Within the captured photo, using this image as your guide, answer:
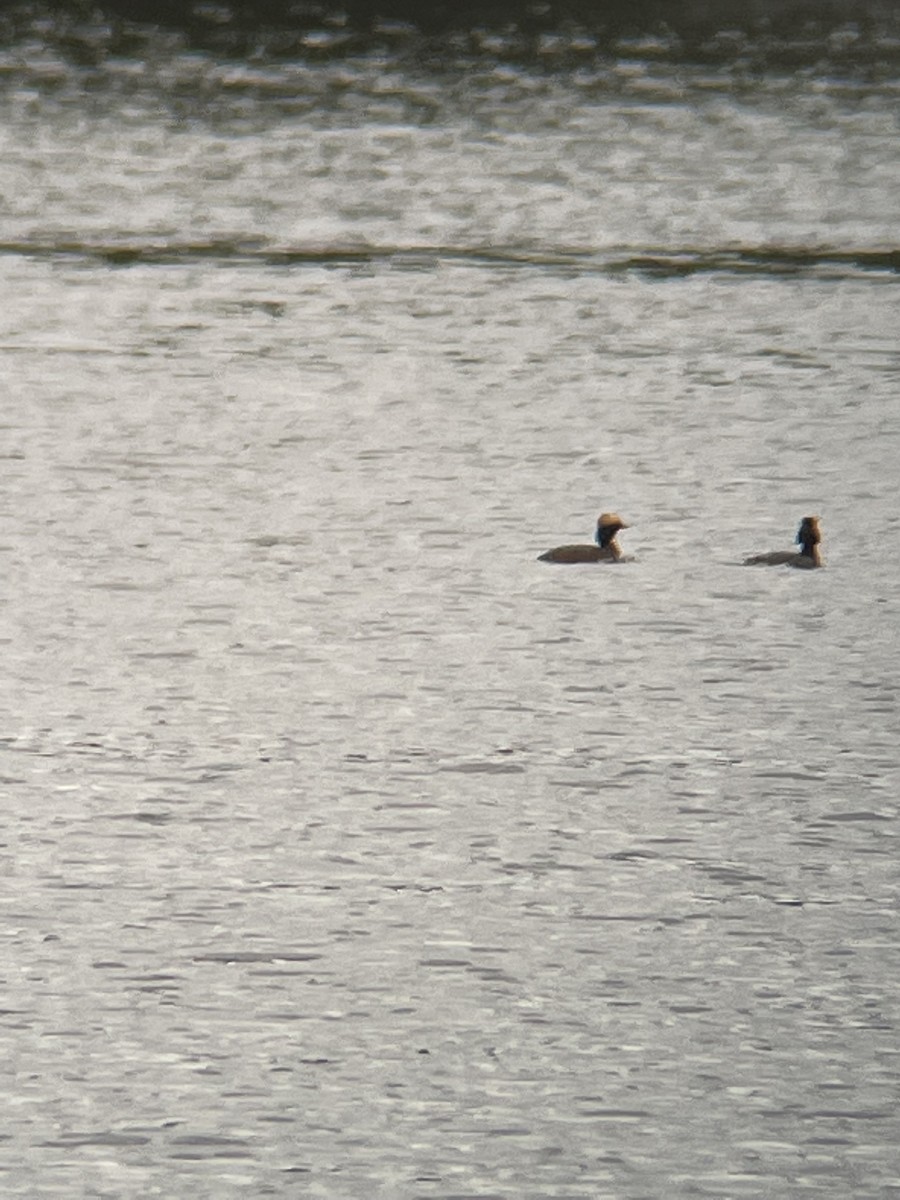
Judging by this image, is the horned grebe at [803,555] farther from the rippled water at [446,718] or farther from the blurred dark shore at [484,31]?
the blurred dark shore at [484,31]

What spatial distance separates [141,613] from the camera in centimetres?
521

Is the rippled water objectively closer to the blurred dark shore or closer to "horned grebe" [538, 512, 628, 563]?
"horned grebe" [538, 512, 628, 563]

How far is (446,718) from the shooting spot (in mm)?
4613

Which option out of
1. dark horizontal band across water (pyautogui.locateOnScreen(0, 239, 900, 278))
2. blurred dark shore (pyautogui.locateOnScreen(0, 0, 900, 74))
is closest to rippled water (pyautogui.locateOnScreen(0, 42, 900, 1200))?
dark horizontal band across water (pyautogui.locateOnScreen(0, 239, 900, 278))

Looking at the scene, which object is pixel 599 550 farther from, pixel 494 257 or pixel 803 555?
pixel 494 257

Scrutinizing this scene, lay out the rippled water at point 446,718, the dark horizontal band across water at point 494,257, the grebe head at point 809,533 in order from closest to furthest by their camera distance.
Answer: the rippled water at point 446,718
the grebe head at point 809,533
the dark horizontal band across water at point 494,257

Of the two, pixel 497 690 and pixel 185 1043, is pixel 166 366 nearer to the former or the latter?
pixel 497 690

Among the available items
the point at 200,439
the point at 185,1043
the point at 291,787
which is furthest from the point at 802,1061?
the point at 200,439

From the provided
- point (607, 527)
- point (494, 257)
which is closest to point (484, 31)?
point (494, 257)

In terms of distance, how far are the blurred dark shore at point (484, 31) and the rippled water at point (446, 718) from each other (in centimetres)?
847

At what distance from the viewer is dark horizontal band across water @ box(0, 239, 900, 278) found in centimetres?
954

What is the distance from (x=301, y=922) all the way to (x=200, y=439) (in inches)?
130

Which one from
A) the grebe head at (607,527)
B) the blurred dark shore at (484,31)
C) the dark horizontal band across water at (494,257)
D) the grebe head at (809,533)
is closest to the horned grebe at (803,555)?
the grebe head at (809,533)

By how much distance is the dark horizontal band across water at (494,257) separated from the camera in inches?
376
